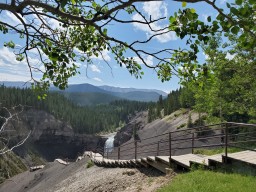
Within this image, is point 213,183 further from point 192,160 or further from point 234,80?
point 234,80

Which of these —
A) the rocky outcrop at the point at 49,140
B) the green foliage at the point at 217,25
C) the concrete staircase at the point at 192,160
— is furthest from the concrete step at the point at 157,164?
the rocky outcrop at the point at 49,140

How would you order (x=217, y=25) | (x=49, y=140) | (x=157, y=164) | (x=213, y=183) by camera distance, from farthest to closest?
(x=49, y=140) → (x=157, y=164) → (x=213, y=183) → (x=217, y=25)

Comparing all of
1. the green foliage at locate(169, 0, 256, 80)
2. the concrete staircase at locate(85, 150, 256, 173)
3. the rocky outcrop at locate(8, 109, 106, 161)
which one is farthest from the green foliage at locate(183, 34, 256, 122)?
the rocky outcrop at locate(8, 109, 106, 161)

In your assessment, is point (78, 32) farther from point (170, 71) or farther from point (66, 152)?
point (66, 152)

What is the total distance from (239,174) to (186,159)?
3.72m

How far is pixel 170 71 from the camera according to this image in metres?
7.02

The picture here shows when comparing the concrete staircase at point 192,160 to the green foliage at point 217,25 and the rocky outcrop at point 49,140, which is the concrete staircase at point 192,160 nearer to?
the green foliage at point 217,25

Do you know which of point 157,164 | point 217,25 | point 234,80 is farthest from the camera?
point 234,80

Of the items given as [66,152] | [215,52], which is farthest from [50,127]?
[215,52]

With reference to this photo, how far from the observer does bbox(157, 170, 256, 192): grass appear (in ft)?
31.6

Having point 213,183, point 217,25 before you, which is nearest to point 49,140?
point 213,183

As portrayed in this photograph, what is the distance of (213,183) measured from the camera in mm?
10398

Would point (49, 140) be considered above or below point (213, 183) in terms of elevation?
below

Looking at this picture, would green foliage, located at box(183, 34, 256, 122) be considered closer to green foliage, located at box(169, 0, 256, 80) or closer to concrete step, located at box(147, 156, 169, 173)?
concrete step, located at box(147, 156, 169, 173)
